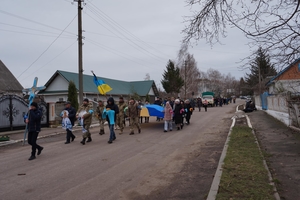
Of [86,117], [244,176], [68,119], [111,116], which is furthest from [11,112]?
[244,176]

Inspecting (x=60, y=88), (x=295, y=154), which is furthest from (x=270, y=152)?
(x=60, y=88)

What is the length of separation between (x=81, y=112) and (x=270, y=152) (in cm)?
703

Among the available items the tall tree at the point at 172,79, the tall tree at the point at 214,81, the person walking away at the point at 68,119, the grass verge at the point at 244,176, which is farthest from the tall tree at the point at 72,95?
the tall tree at the point at 214,81

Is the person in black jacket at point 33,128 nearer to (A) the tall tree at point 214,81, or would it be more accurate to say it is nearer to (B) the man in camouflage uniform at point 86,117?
(B) the man in camouflage uniform at point 86,117

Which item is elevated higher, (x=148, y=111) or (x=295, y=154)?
(x=148, y=111)

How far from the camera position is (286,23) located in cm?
756

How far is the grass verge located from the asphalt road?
43 cm

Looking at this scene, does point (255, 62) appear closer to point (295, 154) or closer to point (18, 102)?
point (295, 154)

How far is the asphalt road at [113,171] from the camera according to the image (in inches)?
215

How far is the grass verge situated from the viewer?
192 inches

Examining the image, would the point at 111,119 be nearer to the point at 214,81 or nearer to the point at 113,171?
the point at 113,171

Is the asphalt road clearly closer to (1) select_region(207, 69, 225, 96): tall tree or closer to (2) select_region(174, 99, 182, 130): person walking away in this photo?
(2) select_region(174, 99, 182, 130): person walking away

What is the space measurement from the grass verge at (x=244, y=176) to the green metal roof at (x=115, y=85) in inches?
1061

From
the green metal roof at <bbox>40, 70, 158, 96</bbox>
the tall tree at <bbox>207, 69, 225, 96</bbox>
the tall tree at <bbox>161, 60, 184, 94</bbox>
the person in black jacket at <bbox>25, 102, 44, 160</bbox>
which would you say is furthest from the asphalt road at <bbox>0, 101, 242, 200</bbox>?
the tall tree at <bbox>207, 69, 225, 96</bbox>
